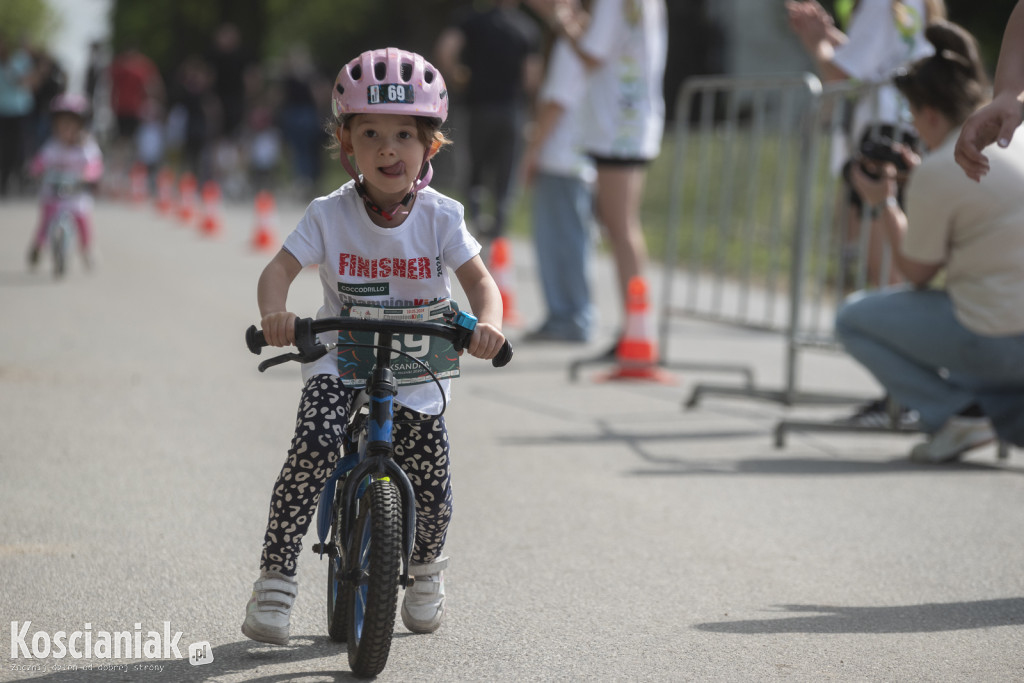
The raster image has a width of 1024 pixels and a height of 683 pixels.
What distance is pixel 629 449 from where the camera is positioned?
6.88 metres

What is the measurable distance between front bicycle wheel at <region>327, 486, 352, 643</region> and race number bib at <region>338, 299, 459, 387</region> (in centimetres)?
33

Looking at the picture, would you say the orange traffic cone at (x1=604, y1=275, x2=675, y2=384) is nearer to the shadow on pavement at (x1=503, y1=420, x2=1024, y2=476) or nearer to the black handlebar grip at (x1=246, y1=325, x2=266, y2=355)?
the shadow on pavement at (x1=503, y1=420, x2=1024, y2=476)

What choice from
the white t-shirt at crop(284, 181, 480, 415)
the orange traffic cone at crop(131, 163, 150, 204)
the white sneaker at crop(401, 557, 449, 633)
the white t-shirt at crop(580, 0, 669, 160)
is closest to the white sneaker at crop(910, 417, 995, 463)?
the white t-shirt at crop(580, 0, 669, 160)

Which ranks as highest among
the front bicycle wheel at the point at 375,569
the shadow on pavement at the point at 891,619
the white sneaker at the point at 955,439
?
the front bicycle wheel at the point at 375,569

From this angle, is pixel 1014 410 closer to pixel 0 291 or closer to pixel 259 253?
pixel 0 291

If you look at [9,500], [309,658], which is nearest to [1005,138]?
[309,658]

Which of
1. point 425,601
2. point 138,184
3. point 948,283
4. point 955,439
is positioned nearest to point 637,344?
point 955,439

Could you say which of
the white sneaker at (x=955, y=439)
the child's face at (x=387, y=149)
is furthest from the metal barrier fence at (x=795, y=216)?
the child's face at (x=387, y=149)

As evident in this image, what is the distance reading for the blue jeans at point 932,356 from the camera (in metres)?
6.18

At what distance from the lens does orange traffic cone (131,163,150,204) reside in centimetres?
2442

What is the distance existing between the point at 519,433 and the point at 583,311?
9.86 feet

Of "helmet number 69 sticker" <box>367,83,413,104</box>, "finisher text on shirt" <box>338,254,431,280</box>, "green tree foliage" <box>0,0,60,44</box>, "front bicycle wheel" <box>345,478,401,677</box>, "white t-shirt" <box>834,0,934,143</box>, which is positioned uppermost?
"green tree foliage" <box>0,0,60,44</box>

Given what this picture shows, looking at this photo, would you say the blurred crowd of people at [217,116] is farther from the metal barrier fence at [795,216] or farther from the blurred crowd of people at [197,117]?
the metal barrier fence at [795,216]

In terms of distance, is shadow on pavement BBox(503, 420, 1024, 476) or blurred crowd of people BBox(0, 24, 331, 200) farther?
blurred crowd of people BBox(0, 24, 331, 200)
